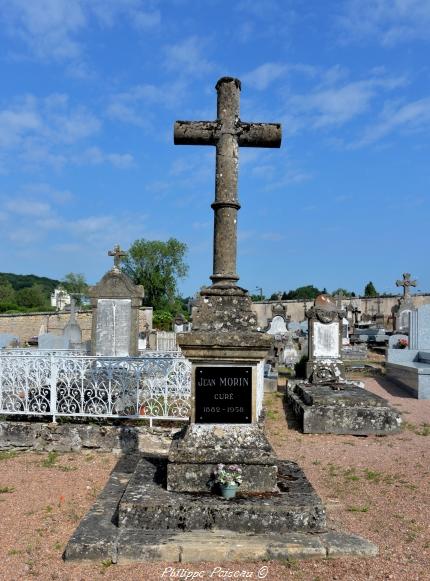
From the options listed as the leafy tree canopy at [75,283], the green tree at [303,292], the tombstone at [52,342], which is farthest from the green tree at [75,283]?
the tombstone at [52,342]

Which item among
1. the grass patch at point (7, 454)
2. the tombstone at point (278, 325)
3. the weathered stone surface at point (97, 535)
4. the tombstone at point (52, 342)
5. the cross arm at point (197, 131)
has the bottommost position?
the grass patch at point (7, 454)

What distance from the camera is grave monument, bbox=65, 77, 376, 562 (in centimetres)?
368

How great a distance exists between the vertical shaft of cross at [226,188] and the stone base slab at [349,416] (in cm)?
484

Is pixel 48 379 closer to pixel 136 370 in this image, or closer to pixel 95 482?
pixel 136 370

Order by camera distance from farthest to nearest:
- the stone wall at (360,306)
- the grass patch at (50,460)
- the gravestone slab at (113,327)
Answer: the stone wall at (360,306), the gravestone slab at (113,327), the grass patch at (50,460)

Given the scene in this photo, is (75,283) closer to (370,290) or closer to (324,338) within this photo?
(370,290)

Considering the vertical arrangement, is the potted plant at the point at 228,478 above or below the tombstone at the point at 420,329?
below

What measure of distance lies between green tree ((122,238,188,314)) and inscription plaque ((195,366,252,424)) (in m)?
57.6

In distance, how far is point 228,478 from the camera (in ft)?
13.4

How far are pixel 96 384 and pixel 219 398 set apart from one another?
3.43 metres

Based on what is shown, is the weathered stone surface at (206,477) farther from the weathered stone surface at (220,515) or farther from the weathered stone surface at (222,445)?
the weathered stone surface at (220,515)


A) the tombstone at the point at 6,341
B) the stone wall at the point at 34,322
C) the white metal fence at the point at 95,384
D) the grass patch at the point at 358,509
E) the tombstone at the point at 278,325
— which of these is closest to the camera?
the grass patch at the point at 358,509

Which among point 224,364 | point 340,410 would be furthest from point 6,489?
point 340,410

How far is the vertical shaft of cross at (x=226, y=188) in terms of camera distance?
4.90 meters
